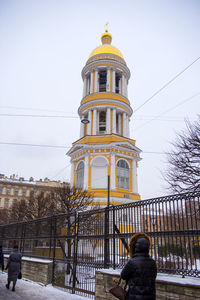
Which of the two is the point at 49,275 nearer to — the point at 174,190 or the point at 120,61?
the point at 174,190

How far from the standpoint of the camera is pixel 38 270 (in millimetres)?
10906

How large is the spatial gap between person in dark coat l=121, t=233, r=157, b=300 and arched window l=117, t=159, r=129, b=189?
29303 mm

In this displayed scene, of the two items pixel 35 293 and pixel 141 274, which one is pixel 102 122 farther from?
pixel 141 274

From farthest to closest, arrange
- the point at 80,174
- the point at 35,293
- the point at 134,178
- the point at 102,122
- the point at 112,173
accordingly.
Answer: the point at 102,122 → the point at 80,174 → the point at 134,178 → the point at 112,173 → the point at 35,293

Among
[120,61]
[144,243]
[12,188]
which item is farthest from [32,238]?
[12,188]

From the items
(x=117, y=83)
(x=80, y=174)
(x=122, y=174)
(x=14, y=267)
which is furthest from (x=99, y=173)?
(x=14, y=267)

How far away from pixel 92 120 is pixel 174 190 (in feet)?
77.1

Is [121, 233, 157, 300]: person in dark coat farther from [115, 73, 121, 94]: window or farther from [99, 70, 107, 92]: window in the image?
[115, 73, 121, 94]: window

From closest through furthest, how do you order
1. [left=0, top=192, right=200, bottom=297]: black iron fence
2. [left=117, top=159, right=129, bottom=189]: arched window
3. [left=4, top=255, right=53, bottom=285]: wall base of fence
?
[left=0, top=192, right=200, bottom=297]: black iron fence, [left=4, top=255, right=53, bottom=285]: wall base of fence, [left=117, top=159, right=129, bottom=189]: arched window

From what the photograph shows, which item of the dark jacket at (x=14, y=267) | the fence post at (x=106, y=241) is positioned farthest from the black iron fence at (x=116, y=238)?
the dark jacket at (x=14, y=267)

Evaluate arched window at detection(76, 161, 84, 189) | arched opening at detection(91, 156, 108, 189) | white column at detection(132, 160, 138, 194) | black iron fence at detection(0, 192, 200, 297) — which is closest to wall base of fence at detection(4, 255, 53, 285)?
black iron fence at detection(0, 192, 200, 297)

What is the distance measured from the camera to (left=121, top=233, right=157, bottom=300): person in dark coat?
3519 mm

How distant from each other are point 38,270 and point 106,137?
24.4 m

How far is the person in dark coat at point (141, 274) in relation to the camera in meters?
3.52
